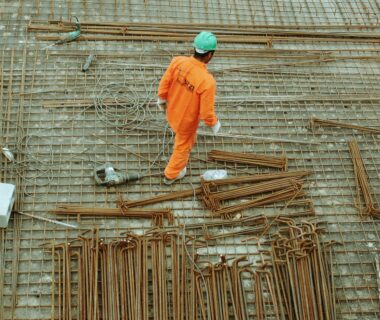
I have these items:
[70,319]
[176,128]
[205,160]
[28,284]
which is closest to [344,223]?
[205,160]

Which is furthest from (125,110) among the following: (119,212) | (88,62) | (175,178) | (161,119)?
(119,212)

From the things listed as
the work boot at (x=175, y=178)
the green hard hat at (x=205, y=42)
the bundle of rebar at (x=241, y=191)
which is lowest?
the bundle of rebar at (x=241, y=191)

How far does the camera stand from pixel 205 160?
490 cm

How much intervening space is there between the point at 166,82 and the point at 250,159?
132 centimetres

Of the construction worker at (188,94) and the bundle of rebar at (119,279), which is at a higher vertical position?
the construction worker at (188,94)

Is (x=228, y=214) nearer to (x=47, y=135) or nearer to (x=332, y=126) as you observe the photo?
(x=332, y=126)

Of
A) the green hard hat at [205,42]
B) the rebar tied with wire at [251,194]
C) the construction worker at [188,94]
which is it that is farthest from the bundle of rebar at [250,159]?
the green hard hat at [205,42]

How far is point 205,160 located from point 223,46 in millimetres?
1931

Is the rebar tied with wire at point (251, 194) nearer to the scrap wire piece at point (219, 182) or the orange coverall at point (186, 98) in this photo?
the scrap wire piece at point (219, 182)

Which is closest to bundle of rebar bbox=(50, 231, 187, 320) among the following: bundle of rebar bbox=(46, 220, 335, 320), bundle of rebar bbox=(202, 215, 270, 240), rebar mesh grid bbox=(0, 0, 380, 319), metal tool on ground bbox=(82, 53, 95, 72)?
bundle of rebar bbox=(46, 220, 335, 320)

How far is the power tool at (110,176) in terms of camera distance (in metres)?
4.54

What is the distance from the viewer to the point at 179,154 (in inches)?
174

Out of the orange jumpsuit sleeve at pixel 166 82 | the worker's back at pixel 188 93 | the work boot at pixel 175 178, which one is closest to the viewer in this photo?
the worker's back at pixel 188 93

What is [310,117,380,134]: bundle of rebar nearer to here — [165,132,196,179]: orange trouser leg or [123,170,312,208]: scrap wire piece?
[123,170,312,208]: scrap wire piece
